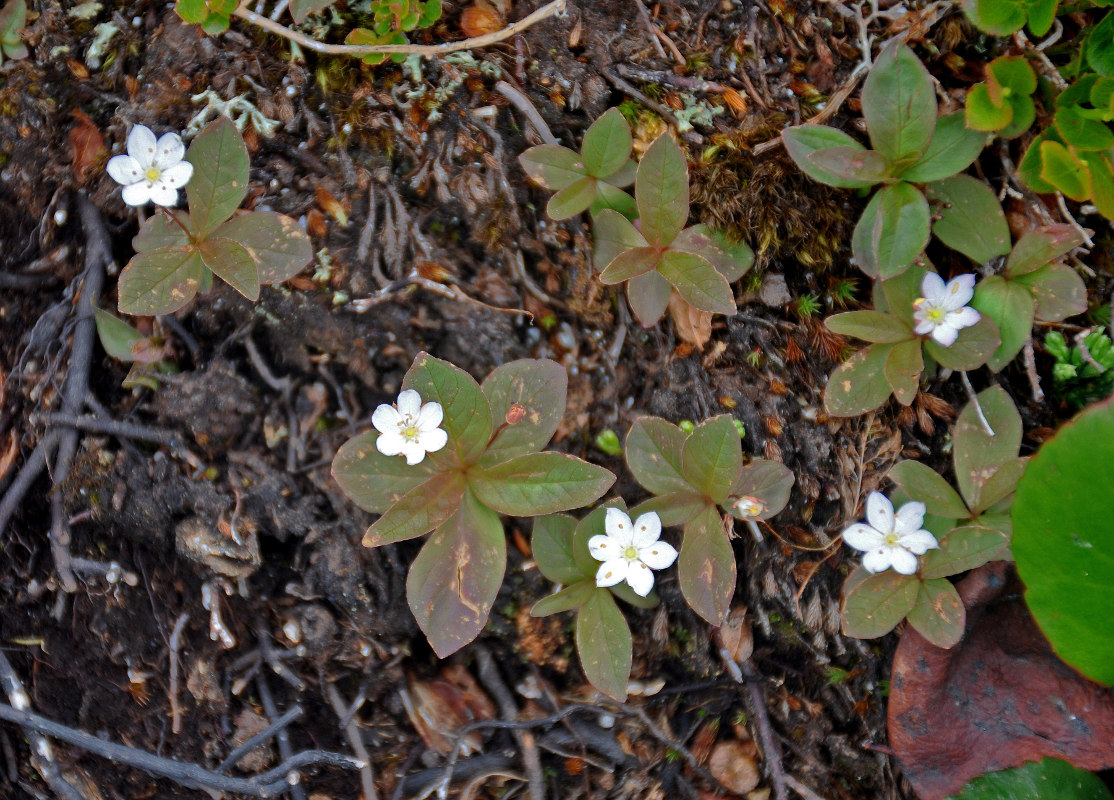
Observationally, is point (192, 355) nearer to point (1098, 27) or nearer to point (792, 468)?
point (792, 468)

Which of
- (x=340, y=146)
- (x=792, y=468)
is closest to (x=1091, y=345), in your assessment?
(x=792, y=468)

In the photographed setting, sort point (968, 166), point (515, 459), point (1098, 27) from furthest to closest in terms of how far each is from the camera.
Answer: point (968, 166)
point (1098, 27)
point (515, 459)

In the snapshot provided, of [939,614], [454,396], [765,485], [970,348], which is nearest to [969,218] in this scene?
[970,348]

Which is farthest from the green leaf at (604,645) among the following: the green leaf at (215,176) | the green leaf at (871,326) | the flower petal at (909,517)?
the green leaf at (215,176)

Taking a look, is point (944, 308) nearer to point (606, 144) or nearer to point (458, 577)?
point (606, 144)

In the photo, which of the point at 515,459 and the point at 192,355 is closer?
the point at 515,459

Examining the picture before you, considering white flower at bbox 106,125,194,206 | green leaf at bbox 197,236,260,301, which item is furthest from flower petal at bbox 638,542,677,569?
white flower at bbox 106,125,194,206

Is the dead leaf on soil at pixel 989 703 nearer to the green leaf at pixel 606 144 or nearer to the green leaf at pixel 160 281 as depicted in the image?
the green leaf at pixel 606 144
